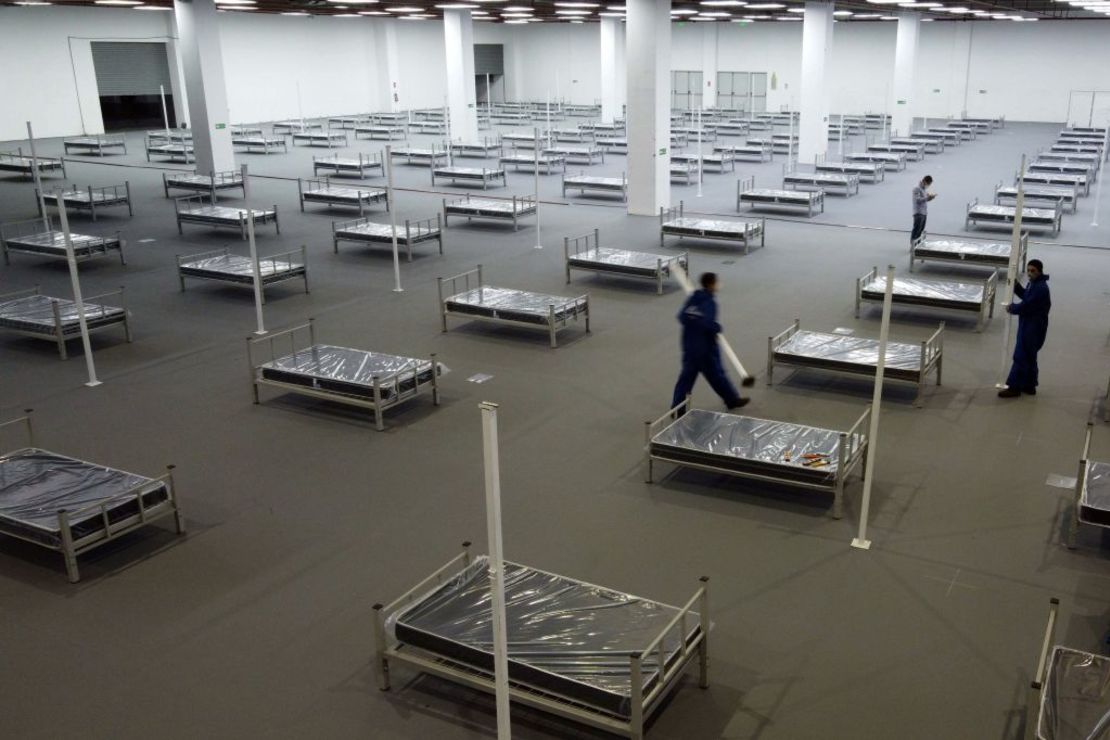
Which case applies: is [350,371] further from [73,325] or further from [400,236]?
[400,236]

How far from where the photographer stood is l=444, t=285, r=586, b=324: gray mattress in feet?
48.0

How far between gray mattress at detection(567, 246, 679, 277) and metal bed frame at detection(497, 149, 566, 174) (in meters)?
15.5

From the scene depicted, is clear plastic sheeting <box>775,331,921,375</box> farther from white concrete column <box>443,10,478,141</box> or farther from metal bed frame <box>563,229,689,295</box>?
white concrete column <box>443,10,478,141</box>

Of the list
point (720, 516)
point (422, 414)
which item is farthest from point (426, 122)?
point (720, 516)

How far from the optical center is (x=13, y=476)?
951 cm

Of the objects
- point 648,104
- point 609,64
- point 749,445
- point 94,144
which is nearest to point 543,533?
point 749,445

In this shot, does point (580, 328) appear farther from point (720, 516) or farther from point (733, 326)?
point (720, 516)

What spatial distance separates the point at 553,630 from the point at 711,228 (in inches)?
585

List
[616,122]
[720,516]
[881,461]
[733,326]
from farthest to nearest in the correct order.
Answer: [616,122], [733,326], [881,461], [720,516]

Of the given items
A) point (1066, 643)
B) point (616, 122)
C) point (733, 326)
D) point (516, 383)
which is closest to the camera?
point (1066, 643)

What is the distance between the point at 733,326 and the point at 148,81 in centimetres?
4314

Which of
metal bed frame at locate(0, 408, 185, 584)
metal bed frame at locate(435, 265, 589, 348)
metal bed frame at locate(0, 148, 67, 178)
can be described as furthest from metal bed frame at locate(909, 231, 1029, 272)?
metal bed frame at locate(0, 148, 67, 178)

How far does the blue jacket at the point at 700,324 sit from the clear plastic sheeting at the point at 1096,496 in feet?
13.0

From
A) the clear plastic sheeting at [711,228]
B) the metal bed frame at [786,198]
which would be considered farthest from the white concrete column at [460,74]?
the clear plastic sheeting at [711,228]
